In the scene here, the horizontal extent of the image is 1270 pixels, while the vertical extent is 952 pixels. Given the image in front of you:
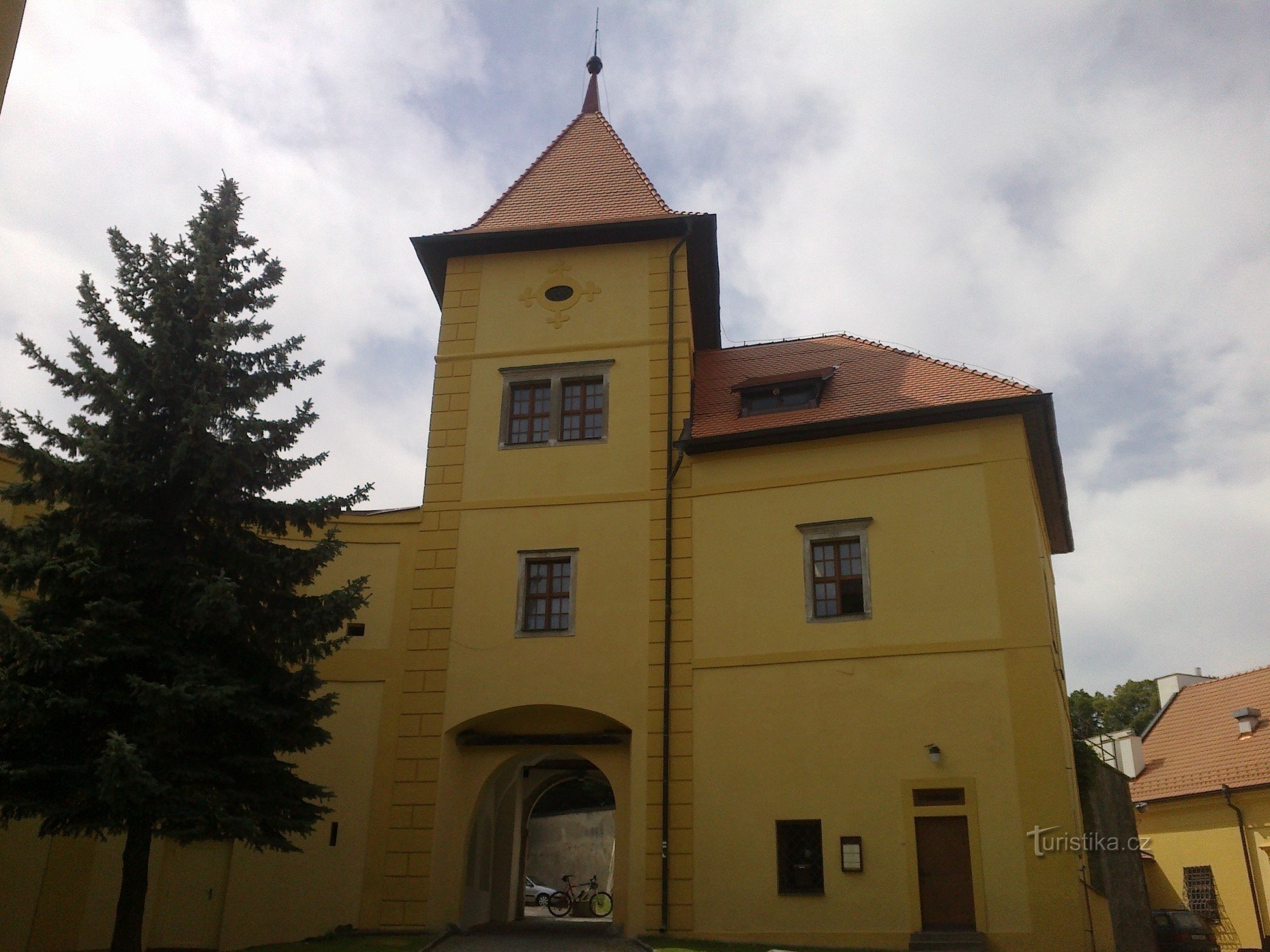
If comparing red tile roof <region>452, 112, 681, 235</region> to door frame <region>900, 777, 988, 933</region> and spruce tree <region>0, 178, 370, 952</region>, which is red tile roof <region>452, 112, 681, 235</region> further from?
door frame <region>900, 777, 988, 933</region>

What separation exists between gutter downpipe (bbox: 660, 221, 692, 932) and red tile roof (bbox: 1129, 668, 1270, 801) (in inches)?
729

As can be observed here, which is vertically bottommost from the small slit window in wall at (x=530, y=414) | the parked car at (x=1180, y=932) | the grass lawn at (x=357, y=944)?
the grass lawn at (x=357, y=944)

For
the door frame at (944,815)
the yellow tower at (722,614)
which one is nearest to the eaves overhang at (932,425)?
the yellow tower at (722,614)

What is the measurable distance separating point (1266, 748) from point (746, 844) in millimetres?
19471

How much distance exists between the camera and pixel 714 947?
1488 cm

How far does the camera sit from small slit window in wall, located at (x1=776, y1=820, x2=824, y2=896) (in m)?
15.5

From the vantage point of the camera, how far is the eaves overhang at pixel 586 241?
2027cm

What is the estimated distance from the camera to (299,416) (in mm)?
14875

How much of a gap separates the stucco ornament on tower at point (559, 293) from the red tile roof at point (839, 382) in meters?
2.58

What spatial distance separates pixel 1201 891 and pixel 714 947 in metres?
19.6

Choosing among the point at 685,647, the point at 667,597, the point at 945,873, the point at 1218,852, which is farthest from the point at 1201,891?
the point at 667,597

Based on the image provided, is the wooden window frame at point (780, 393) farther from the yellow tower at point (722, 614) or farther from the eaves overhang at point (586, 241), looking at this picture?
the eaves overhang at point (586, 241)

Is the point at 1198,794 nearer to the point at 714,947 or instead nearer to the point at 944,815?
the point at 944,815

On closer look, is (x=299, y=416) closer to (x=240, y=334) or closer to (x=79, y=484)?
(x=240, y=334)
